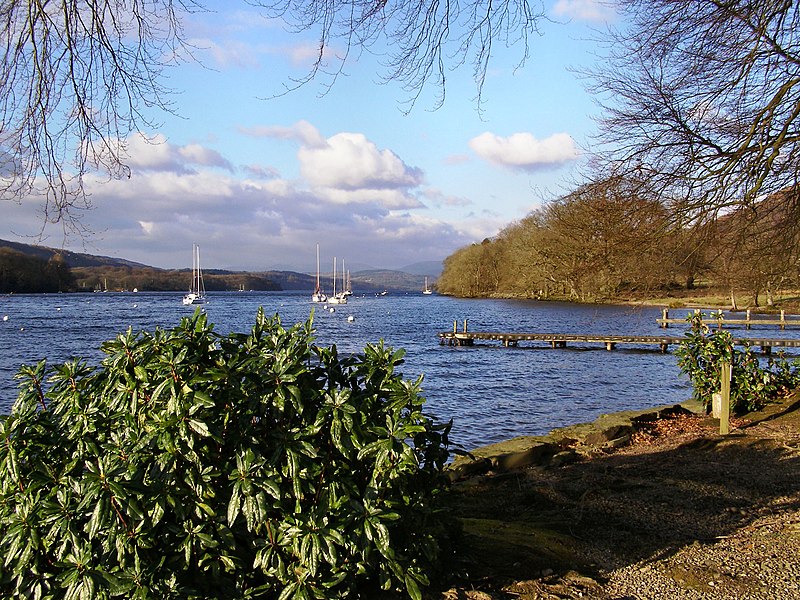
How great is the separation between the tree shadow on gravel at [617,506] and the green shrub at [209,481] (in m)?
0.80

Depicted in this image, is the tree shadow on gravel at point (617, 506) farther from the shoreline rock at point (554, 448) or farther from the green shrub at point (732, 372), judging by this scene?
the green shrub at point (732, 372)

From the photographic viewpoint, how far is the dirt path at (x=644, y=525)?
12.0 feet

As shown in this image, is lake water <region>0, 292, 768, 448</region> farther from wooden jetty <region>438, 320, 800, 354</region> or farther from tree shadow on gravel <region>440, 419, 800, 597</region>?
tree shadow on gravel <region>440, 419, 800, 597</region>

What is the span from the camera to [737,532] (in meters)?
4.68

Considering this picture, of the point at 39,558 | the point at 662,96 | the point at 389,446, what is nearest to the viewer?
the point at 39,558

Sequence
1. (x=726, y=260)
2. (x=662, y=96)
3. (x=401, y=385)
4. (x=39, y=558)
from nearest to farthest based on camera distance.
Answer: (x=39, y=558) → (x=401, y=385) → (x=662, y=96) → (x=726, y=260)

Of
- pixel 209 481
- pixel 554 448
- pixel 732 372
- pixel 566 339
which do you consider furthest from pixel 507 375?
pixel 209 481

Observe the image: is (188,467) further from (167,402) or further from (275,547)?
(275,547)

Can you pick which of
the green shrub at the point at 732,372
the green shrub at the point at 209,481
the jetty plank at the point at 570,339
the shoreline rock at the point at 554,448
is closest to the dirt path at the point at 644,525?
the shoreline rock at the point at 554,448

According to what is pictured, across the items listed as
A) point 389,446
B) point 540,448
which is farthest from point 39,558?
point 540,448

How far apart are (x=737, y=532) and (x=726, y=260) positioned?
5215 millimetres

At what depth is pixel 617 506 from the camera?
17.7ft

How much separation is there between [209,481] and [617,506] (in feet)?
12.7

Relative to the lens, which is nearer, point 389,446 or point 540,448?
point 389,446
